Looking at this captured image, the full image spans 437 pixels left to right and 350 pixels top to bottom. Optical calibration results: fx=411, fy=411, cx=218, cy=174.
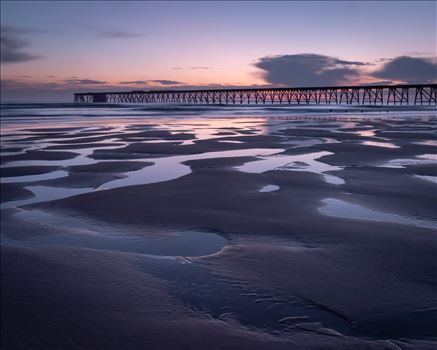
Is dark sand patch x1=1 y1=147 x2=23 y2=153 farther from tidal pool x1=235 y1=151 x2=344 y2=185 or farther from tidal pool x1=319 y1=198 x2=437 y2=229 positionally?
tidal pool x1=319 y1=198 x2=437 y2=229

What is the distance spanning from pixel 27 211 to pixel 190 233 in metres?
2.24

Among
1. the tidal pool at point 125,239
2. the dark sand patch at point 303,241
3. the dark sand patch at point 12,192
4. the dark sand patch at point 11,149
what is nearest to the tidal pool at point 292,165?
the dark sand patch at point 303,241

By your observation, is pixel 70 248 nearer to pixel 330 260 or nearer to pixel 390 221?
pixel 330 260

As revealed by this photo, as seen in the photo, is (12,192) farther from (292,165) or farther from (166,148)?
(166,148)

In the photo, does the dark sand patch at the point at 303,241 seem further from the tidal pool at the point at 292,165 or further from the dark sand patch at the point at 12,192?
the tidal pool at the point at 292,165

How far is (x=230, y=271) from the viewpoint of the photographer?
133 inches

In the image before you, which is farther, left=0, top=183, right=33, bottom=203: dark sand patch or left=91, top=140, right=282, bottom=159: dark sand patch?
left=91, top=140, right=282, bottom=159: dark sand patch

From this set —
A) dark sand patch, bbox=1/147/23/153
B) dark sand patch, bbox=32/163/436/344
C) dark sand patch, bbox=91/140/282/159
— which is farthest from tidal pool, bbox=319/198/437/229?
dark sand patch, bbox=1/147/23/153

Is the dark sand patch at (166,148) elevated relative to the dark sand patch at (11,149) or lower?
elevated

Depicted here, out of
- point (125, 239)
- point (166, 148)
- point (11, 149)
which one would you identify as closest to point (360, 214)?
point (125, 239)

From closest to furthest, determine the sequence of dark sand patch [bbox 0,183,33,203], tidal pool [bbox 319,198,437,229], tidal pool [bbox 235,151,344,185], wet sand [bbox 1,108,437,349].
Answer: wet sand [bbox 1,108,437,349] → tidal pool [bbox 319,198,437,229] → dark sand patch [bbox 0,183,33,203] → tidal pool [bbox 235,151,344,185]

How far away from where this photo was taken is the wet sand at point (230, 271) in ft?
8.10

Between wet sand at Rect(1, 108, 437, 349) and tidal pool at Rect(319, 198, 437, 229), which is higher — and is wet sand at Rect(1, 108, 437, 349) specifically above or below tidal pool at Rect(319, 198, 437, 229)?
below

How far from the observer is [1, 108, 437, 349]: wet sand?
2.47 m
